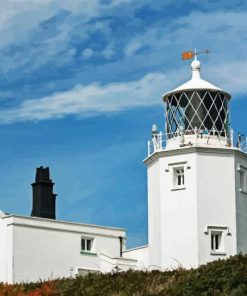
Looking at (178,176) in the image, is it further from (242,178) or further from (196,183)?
(242,178)

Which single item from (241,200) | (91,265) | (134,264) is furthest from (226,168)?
(91,265)

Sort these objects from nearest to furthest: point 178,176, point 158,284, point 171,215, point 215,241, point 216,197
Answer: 1. point 158,284
2. point 215,241
3. point 216,197
4. point 171,215
5. point 178,176

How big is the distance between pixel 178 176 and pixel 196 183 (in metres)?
1.10

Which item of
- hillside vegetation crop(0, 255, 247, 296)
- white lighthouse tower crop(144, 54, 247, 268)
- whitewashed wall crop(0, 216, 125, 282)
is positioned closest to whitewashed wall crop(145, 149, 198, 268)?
white lighthouse tower crop(144, 54, 247, 268)

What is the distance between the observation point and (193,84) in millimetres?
44812

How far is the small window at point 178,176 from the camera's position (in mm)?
44000

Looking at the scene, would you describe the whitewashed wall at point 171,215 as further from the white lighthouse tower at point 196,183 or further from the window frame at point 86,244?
the window frame at point 86,244

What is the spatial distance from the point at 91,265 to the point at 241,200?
1331cm

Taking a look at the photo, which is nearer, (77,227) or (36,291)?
(36,291)

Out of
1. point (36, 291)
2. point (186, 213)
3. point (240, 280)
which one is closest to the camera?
point (240, 280)

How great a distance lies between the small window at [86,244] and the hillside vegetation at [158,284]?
88.5 feet

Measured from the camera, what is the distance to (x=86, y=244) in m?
55.7

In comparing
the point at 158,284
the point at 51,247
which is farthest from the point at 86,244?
the point at 158,284

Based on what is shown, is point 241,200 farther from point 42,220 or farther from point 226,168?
point 42,220
